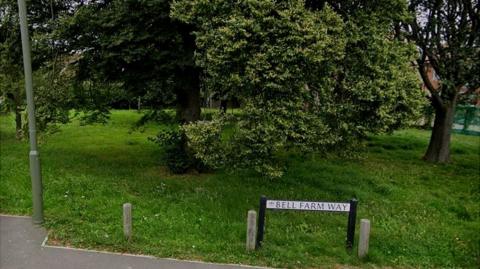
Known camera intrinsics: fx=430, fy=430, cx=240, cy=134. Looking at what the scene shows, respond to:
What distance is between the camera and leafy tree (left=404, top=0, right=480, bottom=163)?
13.2m

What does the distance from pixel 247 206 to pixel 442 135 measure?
29.4 feet

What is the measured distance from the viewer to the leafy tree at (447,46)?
13.2 m

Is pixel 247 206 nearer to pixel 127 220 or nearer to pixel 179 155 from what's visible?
pixel 127 220

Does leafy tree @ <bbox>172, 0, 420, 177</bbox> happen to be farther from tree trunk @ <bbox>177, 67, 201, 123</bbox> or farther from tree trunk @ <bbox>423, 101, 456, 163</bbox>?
tree trunk @ <bbox>423, 101, 456, 163</bbox>

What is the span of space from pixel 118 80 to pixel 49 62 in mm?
2043

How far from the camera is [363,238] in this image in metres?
6.77

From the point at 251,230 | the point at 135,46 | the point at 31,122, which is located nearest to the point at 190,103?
the point at 135,46

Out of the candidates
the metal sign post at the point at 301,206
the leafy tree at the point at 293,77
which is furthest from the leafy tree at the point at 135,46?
the metal sign post at the point at 301,206

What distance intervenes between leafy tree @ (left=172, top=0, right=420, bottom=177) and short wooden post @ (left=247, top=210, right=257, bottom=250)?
114 centimetres

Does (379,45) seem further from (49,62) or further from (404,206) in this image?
(49,62)

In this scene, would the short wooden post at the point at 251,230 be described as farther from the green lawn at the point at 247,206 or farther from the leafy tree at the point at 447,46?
the leafy tree at the point at 447,46

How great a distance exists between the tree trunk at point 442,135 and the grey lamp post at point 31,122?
12.5 meters

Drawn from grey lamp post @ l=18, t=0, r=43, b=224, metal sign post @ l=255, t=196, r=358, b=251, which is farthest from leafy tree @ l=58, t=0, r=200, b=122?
metal sign post @ l=255, t=196, r=358, b=251

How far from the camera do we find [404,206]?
962cm
